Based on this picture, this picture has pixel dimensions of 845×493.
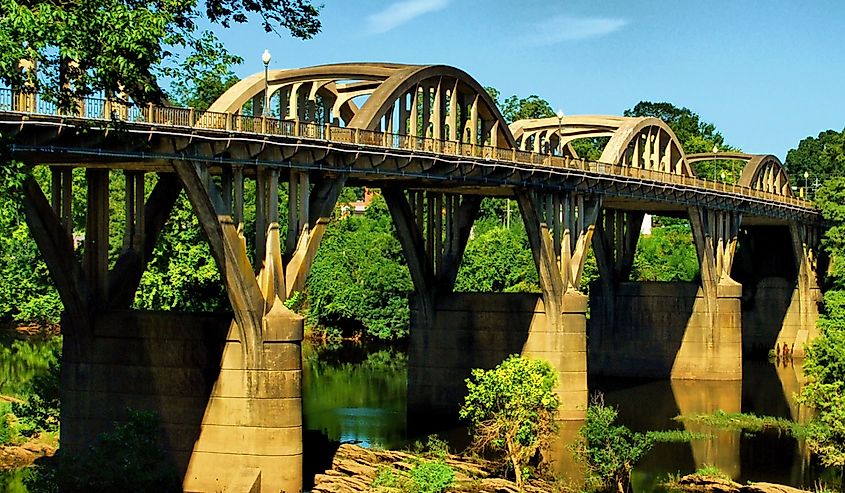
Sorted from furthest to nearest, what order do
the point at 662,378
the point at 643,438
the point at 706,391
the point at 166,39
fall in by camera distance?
the point at 662,378 < the point at 706,391 < the point at 643,438 < the point at 166,39

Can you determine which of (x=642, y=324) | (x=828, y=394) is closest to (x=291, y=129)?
(x=828, y=394)

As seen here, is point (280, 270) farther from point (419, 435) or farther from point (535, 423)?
point (419, 435)

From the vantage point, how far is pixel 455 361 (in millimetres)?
63500

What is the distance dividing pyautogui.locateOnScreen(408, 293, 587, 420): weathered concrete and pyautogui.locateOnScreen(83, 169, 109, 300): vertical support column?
21400 mm

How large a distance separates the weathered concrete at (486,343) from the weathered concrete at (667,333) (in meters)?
19.7

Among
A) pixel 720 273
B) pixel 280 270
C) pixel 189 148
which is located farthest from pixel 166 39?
pixel 720 273

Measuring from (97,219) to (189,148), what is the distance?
650cm

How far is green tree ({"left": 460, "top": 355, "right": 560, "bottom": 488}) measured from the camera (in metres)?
47.8

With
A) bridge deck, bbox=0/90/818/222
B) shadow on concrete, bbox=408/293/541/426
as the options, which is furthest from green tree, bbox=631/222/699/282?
shadow on concrete, bbox=408/293/541/426

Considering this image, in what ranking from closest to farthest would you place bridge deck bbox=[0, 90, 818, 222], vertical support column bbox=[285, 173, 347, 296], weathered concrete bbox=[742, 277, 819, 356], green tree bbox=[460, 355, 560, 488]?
bridge deck bbox=[0, 90, 818, 222], vertical support column bbox=[285, 173, 347, 296], green tree bbox=[460, 355, 560, 488], weathered concrete bbox=[742, 277, 819, 356]

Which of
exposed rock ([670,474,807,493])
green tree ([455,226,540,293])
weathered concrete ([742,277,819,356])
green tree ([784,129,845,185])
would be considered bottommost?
exposed rock ([670,474,807,493])

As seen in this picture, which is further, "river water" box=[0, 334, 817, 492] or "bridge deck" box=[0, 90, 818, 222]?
Answer: "river water" box=[0, 334, 817, 492]

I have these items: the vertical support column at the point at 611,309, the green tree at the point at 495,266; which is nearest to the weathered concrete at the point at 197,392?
the vertical support column at the point at 611,309

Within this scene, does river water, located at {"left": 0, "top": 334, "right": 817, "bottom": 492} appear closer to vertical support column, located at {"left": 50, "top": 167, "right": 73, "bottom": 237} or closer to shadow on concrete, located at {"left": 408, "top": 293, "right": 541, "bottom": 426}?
shadow on concrete, located at {"left": 408, "top": 293, "right": 541, "bottom": 426}
